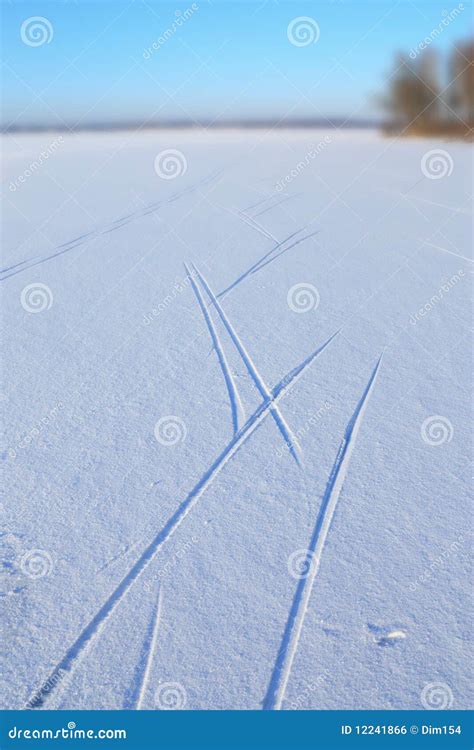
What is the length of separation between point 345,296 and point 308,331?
1149mm

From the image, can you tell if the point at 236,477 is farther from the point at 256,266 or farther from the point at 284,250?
the point at 284,250

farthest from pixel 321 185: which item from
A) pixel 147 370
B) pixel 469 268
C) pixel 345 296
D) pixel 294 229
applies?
pixel 147 370

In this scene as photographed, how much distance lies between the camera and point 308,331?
19.9 ft
